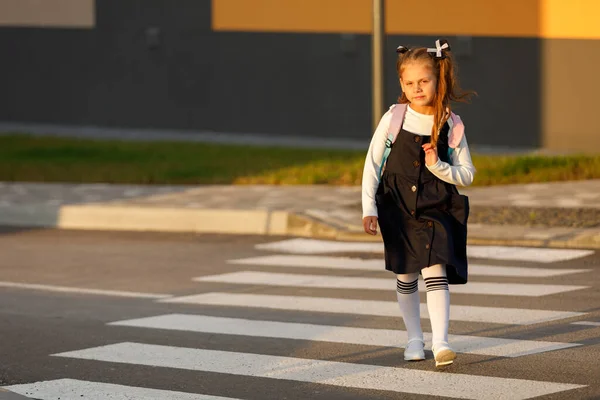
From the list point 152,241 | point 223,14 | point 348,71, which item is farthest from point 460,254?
point 223,14

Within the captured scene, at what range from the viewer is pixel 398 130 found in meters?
7.48

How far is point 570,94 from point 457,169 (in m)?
14.8

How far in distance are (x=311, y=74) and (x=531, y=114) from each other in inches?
166

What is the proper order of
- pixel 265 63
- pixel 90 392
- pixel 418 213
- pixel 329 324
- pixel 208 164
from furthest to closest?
pixel 265 63 → pixel 208 164 → pixel 329 324 → pixel 418 213 → pixel 90 392

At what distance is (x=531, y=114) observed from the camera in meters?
22.2

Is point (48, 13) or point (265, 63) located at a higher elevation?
point (48, 13)

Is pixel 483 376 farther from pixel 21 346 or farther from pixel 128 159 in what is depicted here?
pixel 128 159

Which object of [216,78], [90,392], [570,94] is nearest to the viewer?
[90,392]

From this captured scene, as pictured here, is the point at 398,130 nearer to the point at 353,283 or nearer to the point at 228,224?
the point at 353,283

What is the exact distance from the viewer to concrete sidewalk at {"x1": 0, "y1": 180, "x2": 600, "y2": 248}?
Answer: 13.2 meters

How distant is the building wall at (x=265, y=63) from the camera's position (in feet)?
72.9

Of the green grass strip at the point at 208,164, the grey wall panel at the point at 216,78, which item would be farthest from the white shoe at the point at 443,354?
the grey wall panel at the point at 216,78

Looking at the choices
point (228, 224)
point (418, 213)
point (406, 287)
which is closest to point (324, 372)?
point (406, 287)

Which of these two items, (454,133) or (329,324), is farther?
(329,324)
